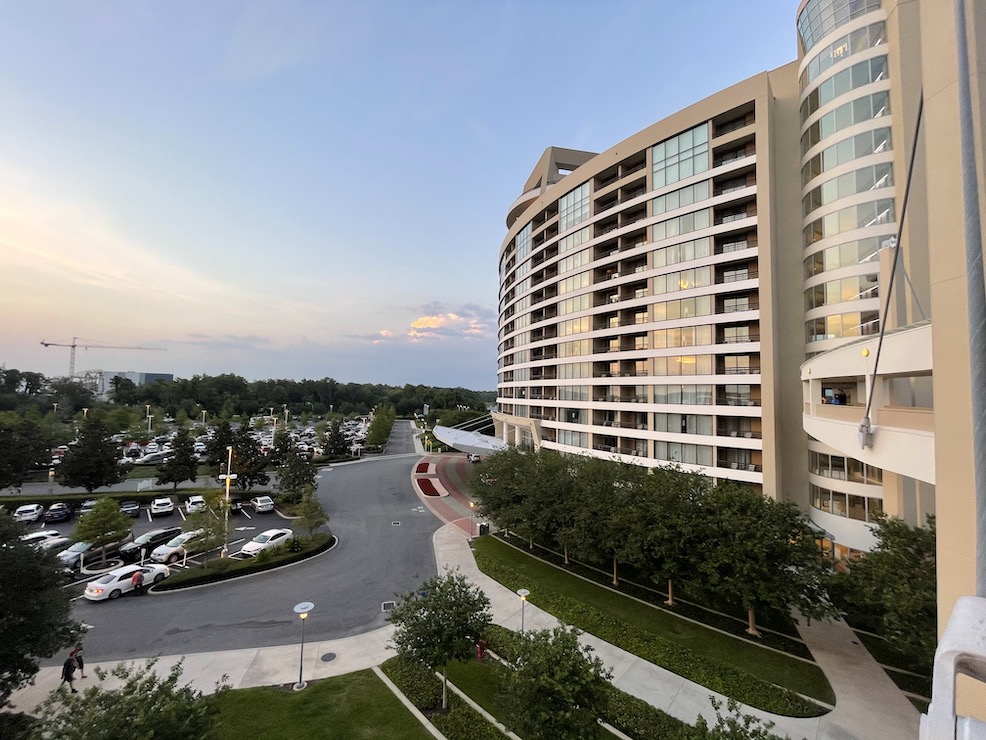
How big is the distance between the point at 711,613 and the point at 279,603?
788 inches

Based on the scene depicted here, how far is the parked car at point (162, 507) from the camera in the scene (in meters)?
33.2

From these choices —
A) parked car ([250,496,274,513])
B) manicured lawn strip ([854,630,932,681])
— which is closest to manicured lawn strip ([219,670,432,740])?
manicured lawn strip ([854,630,932,681])

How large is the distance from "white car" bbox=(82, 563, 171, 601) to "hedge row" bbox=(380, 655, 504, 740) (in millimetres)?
14339

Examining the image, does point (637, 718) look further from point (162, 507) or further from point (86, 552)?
point (162, 507)

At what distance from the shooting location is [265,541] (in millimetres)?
25953

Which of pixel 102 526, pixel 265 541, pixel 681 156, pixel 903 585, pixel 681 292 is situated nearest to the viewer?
pixel 903 585

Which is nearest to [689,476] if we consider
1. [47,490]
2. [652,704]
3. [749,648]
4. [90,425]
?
[749,648]

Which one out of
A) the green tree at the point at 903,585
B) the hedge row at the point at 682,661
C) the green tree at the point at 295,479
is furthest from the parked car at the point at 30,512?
the green tree at the point at 903,585

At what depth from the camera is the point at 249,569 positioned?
22625 millimetres

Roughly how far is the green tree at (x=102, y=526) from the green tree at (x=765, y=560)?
101ft

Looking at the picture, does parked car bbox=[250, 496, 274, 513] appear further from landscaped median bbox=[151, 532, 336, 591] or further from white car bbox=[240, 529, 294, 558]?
landscaped median bbox=[151, 532, 336, 591]

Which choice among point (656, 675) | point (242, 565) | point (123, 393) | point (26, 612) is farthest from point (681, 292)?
point (123, 393)

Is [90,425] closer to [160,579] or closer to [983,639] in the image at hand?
[160,579]

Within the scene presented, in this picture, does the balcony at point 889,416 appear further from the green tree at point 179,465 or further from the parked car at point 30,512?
the parked car at point 30,512
